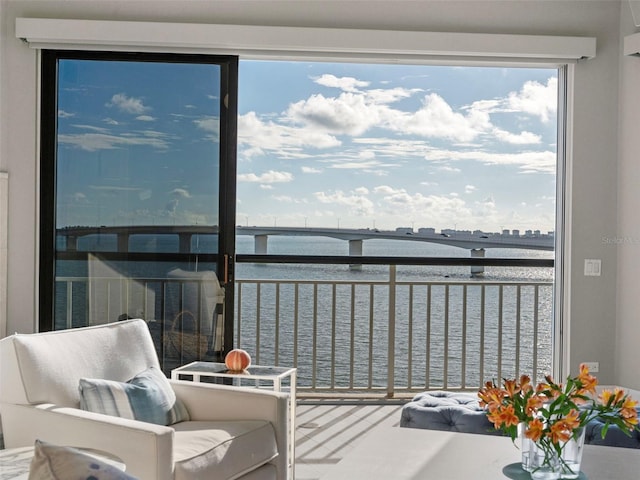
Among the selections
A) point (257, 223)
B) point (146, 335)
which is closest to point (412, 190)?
point (257, 223)

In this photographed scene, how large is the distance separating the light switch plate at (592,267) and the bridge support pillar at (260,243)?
408cm

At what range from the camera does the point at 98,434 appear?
8.03ft

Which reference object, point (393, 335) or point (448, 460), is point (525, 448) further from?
point (393, 335)

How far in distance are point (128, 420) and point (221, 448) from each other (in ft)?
1.12

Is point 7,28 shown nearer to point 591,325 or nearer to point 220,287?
point 220,287

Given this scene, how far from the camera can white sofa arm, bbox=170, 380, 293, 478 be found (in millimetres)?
2918

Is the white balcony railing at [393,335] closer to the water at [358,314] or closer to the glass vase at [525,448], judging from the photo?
the water at [358,314]

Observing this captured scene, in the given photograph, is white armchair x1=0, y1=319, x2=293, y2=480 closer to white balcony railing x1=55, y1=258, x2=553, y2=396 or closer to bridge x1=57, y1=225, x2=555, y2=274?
white balcony railing x1=55, y1=258, x2=553, y2=396

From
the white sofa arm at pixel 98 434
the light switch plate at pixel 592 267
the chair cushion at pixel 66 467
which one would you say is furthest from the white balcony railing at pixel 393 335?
the chair cushion at pixel 66 467

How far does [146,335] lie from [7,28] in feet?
6.77

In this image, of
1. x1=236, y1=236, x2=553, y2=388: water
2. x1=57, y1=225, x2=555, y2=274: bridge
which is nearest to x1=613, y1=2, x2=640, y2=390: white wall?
x1=236, y1=236, x2=553, y2=388: water

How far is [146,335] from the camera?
10.5 ft

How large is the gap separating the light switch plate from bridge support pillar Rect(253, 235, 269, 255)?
4.08m

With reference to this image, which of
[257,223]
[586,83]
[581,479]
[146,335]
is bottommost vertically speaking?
[581,479]
